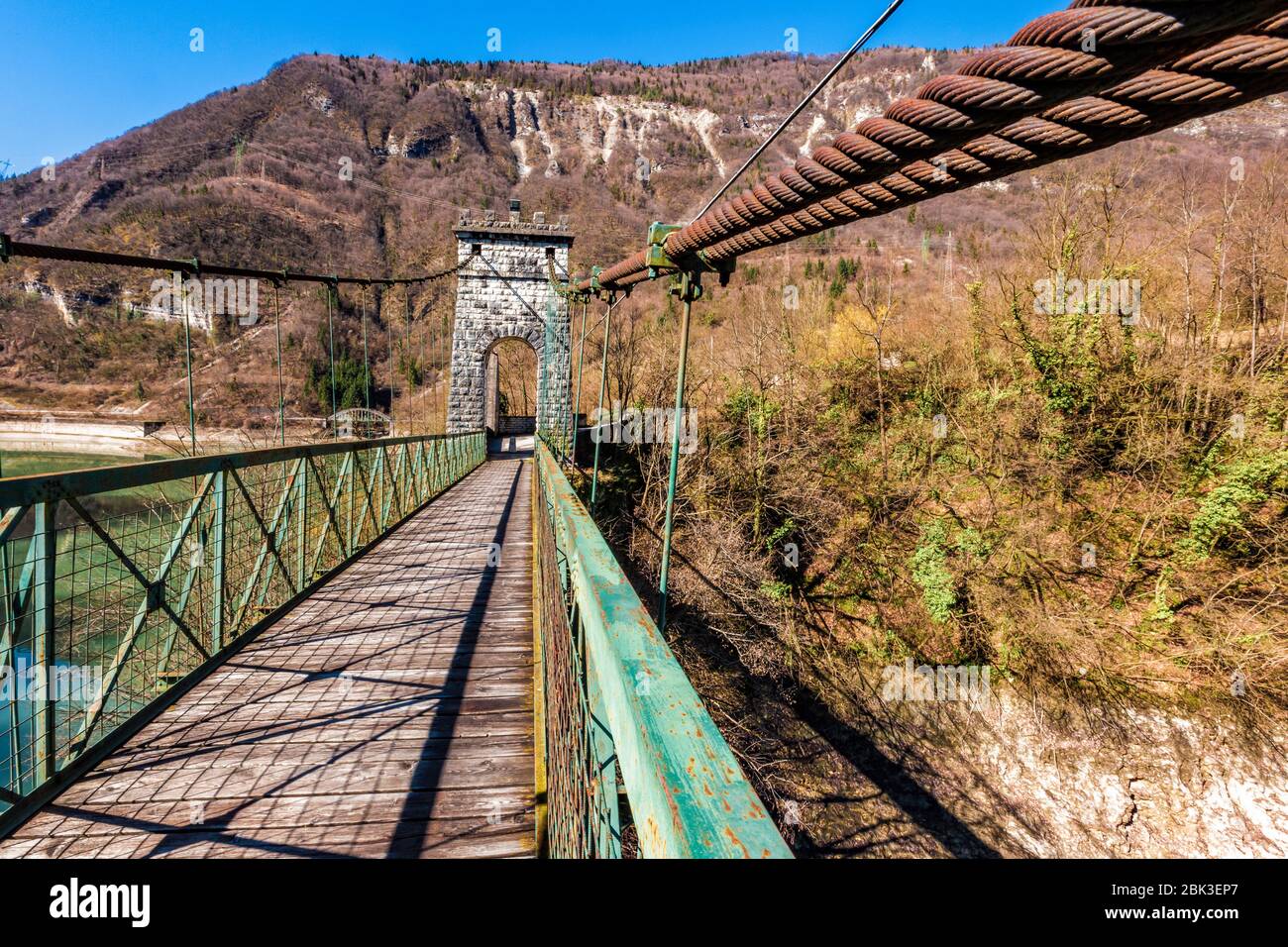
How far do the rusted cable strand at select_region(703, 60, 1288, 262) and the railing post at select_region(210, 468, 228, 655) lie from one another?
8.93 ft

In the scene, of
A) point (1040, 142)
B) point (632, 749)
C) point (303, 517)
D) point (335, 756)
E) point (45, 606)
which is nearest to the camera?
point (632, 749)

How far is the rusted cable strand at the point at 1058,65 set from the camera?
0.64 m

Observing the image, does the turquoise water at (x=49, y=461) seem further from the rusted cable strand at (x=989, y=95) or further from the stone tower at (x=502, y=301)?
the rusted cable strand at (x=989, y=95)

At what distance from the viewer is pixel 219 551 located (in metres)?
2.53

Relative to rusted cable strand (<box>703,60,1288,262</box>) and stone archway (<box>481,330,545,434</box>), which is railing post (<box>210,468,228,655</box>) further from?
stone archway (<box>481,330,545,434</box>)

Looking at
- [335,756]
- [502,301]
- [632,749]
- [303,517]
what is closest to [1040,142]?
[632,749]

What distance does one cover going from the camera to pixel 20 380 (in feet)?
92.4

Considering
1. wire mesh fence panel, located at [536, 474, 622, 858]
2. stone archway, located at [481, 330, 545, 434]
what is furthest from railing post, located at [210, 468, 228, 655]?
stone archway, located at [481, 330, 545, 434]

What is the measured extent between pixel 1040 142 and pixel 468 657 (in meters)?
3.00

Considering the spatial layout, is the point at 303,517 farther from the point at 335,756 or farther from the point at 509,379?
the point at 509,379

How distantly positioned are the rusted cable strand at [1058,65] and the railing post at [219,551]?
2778 millimetres

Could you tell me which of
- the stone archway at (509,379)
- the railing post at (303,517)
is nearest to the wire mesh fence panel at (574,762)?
the railing post at (303,517)
